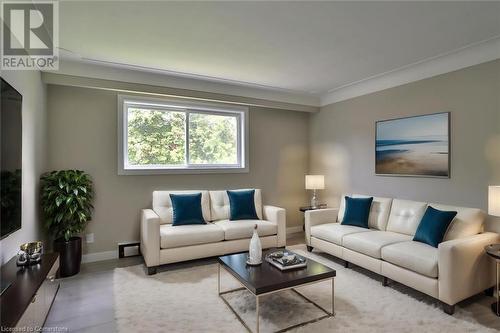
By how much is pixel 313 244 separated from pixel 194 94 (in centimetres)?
284

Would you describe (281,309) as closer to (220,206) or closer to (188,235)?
(188,235)

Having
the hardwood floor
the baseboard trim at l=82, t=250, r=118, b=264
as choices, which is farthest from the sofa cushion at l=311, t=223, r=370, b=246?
the baseboard trim at l=82, t=250, r=118, b=264

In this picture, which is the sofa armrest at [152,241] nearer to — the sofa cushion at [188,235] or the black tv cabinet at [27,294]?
the sofa cushion at [188,235]

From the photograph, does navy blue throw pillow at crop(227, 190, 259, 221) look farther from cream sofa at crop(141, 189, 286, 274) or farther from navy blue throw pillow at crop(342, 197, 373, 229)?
navy blue throw pillow at crop(342, 197, 373, 229)

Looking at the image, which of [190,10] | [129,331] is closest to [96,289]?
[129,331]

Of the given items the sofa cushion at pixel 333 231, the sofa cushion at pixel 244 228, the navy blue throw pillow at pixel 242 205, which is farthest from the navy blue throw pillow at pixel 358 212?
A: the navy blue throw pillow at pixel 242 205

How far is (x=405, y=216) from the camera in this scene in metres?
3.50

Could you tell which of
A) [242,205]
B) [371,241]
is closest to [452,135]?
[371,241]

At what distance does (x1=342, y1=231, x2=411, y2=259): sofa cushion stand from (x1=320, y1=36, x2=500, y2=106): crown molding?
6.80 ft

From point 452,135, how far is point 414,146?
475mm

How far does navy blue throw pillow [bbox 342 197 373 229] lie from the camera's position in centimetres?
384

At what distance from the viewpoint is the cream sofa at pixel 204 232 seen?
3.40m

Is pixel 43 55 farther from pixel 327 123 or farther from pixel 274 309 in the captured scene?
pixel 327 123

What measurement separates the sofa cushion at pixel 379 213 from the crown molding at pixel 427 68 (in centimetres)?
166
